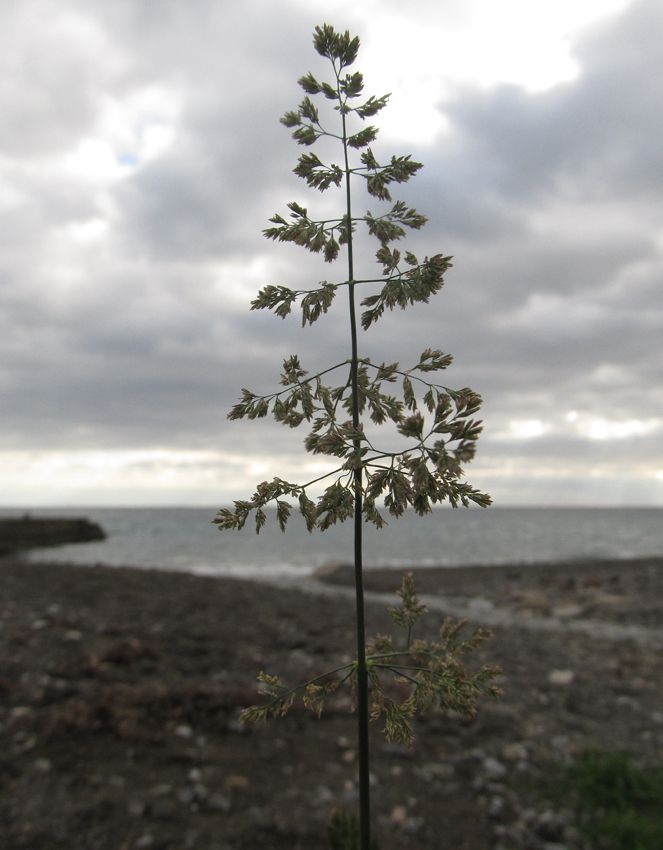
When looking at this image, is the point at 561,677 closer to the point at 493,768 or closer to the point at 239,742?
the point at 493,768

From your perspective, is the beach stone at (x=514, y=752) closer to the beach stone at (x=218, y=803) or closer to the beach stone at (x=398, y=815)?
the beach stone at (x=398, y=815)

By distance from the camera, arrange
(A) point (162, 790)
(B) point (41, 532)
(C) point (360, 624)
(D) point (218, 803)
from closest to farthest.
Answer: (C) point (360, 624) < (D) point (218, 803) < (A) point (162, 790) < (B) point (41, 532)

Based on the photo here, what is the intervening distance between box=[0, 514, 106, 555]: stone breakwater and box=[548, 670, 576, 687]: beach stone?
2134 inches

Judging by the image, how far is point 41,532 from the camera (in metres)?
64.6

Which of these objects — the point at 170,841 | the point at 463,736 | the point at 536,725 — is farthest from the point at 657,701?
the point at 170,841

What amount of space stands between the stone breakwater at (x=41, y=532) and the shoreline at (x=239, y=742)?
166 ft

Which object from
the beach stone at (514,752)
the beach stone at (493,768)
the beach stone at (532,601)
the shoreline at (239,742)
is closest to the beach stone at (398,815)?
the shoreline at (239,742)

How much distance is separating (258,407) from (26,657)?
381 inches

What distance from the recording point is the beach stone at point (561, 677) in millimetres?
10748

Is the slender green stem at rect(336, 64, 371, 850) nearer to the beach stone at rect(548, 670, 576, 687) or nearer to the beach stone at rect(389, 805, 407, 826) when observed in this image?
the beach stone at rect(389, 805, 407, 826)

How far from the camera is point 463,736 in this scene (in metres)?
7.82

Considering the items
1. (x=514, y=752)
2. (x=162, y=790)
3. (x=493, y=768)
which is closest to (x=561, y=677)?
(x=514, y=752)

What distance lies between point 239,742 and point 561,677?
678cm

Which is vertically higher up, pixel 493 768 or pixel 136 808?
pixel 136 808
